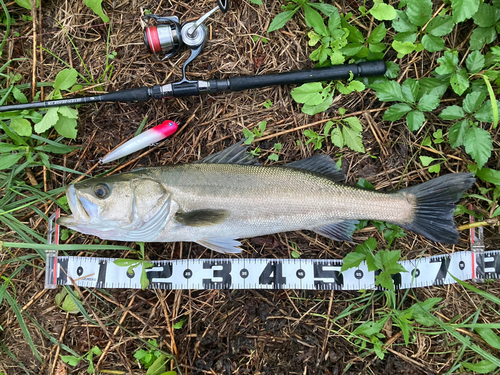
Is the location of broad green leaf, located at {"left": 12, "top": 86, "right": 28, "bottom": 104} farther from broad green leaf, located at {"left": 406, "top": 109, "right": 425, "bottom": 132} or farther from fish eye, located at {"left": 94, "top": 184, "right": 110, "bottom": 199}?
broad green leaf, located at {"left": 406, "top": 109, "right": 425, "bottom": 132}

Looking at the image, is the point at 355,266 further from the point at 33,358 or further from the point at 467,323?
the point at 33,358

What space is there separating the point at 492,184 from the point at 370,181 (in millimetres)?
1394

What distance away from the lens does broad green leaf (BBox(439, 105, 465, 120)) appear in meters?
3.51

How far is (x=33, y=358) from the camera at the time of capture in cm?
384

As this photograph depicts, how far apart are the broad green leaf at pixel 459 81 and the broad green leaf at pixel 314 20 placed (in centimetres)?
148

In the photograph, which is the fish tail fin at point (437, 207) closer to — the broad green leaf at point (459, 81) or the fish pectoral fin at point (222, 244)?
the broad green leaf at point (459, 81)

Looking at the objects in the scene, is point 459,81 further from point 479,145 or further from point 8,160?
point 8,160

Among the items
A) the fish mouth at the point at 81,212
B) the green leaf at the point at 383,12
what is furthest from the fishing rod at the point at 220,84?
the fish mouth at the point at 81,212

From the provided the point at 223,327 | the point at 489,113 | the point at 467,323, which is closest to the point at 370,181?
the point at 489,113

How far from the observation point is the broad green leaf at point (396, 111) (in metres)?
3.57

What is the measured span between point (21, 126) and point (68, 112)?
56 cm

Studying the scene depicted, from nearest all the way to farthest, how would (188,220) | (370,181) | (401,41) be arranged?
(188,220), (401,41), (370,181)

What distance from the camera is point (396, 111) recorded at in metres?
3.58

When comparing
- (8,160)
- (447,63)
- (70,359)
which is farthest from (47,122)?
(447,63)
